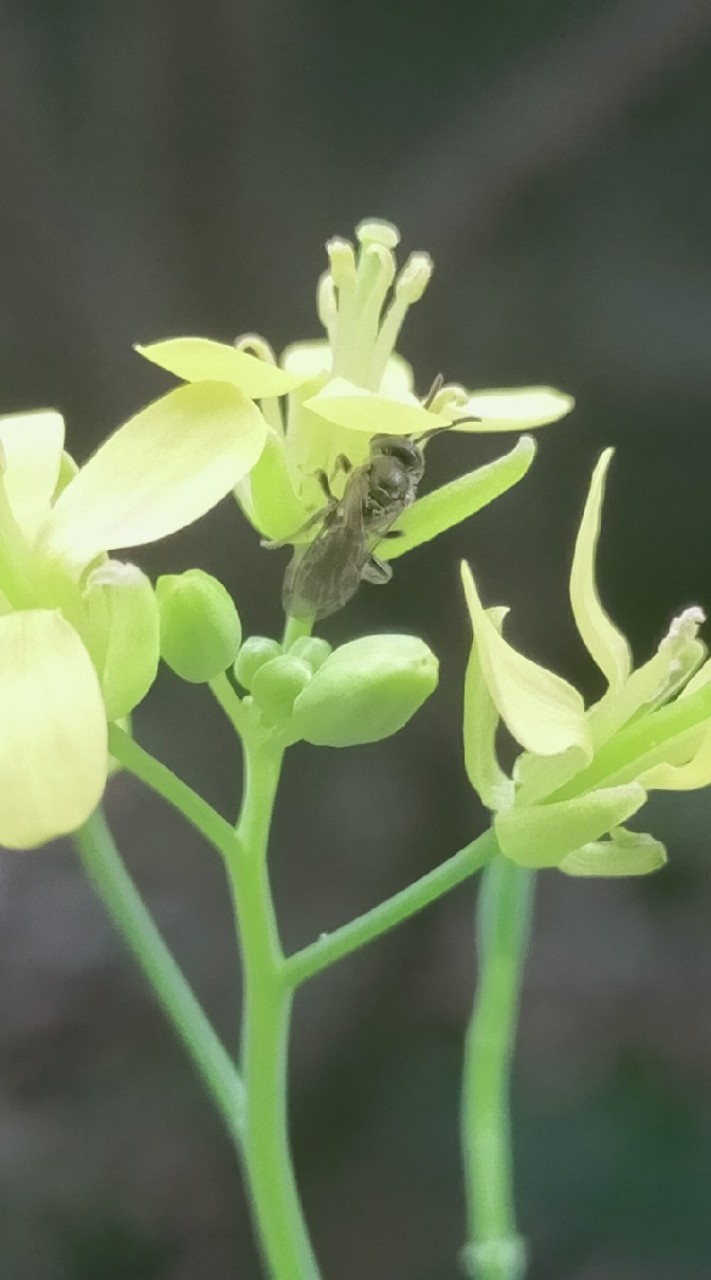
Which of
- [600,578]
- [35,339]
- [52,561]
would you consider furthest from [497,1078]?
[35,339]

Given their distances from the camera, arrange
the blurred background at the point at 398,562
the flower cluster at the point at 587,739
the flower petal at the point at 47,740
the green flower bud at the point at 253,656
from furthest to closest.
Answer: the blurred background at the point at 398,562 → the green flower bud at the point at 253,656 → the flower cluster at the point at 587,739 → the flower petal at the point at 47,740

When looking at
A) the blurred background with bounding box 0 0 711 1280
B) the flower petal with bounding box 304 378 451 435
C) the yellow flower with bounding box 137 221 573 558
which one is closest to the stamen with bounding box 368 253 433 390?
the yellow flower with bounding box 137 221 573 558

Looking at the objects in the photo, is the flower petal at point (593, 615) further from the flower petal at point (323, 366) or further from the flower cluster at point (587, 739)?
the flower petal at point (323, 366)

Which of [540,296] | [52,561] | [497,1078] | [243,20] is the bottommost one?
[497,1078]

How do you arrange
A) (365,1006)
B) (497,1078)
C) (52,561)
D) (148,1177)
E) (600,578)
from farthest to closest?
1. (600,578)
2. (365,1006)
3. (148,1177)
4. (497,1078)
5. (52,561)

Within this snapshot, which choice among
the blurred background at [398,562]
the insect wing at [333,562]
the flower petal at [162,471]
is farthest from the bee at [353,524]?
the blurred background at [398,562]

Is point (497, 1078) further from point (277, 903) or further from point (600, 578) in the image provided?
point (600, 578)

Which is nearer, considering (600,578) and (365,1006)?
(365,1006)
